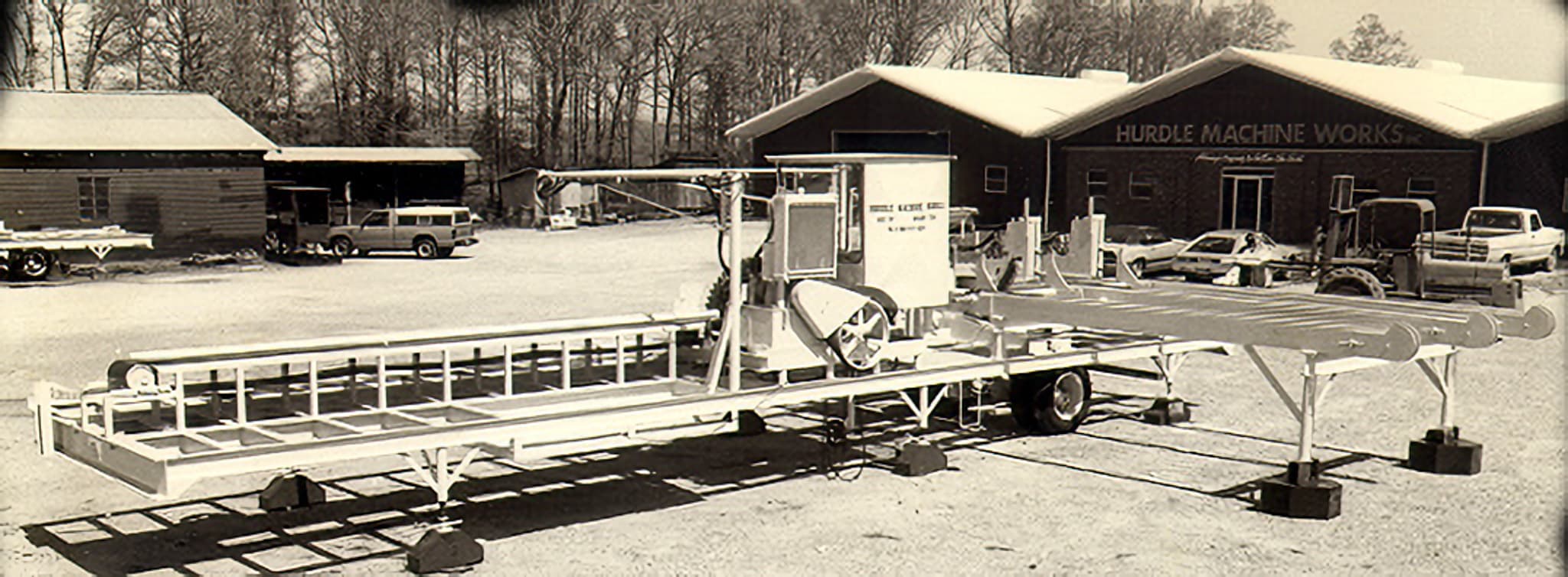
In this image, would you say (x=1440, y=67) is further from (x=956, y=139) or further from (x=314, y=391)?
(x=314, y=391)

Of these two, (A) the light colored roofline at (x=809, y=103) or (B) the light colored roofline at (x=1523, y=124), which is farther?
(A) the light colored roofline at (x=809, y=103)

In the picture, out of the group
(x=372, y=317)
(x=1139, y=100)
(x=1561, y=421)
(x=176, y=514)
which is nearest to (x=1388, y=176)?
(x=1139, y=100)

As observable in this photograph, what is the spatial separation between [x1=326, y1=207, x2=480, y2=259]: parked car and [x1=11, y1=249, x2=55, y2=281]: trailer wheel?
8008mm

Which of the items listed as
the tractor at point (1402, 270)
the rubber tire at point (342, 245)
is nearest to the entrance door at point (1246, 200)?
the tractor at point (1402, 270)

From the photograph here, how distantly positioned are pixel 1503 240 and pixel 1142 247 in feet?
24.0

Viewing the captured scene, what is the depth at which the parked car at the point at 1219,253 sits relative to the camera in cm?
3002

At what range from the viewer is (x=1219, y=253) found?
30438 mm

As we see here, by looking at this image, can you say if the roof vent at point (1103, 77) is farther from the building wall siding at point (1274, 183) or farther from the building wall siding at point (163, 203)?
the building wall siding at point (163, 203)

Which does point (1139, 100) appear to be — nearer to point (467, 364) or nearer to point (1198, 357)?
point (1198, 357)

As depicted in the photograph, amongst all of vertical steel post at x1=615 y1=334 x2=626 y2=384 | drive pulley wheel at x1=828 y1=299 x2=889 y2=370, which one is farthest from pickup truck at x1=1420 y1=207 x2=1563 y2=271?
vertical steel post at x1=615 y1=334 x2=626 y2=384

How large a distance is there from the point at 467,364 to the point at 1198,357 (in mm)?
11069

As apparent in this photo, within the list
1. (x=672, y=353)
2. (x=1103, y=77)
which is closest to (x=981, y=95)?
(x=1103, y=77)

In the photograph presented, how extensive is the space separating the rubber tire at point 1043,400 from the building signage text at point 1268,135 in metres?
24.3

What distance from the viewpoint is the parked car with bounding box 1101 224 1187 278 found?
1238 inches
